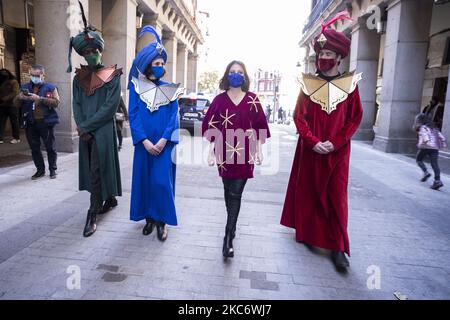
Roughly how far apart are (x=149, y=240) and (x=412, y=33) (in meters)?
10.5

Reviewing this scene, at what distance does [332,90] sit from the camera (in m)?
3.43

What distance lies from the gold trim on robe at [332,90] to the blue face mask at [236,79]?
71 cm

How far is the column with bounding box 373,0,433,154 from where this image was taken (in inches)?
413

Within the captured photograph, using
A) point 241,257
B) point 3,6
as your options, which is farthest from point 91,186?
point 3,6

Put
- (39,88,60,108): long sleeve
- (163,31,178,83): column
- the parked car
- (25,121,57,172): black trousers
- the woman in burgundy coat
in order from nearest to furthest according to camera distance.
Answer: the woman in burgundy coat, (39,88,60,108): long sleeve, (25,121,57,172): black trousers, the parked car, (163,31,178,83): column

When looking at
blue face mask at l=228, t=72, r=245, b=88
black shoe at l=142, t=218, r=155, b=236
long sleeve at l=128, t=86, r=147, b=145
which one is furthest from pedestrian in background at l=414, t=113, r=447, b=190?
long sleeve at l=128, t=86, r=147, b=145

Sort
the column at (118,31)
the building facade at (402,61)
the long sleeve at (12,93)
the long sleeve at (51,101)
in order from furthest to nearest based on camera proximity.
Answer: the column at (118,31) < the building facade at (402,61) < the long sleeve at (12,93) < the long sleeve at (51,101)

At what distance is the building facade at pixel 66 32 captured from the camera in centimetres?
833

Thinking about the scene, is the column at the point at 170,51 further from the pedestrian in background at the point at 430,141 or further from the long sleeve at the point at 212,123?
the long sleeve at the point at 212,123

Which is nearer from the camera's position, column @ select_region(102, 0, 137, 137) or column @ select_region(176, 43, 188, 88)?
column @ select_region(102, 0, 137, 137)

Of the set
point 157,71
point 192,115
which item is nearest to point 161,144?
point 157,71

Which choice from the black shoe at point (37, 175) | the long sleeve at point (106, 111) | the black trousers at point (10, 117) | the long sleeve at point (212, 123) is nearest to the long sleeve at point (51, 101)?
the black shoe at point (37, 175)

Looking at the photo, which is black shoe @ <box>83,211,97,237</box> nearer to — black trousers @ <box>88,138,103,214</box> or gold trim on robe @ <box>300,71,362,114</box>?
black trousers @ <box>88,138,103,214</box>
